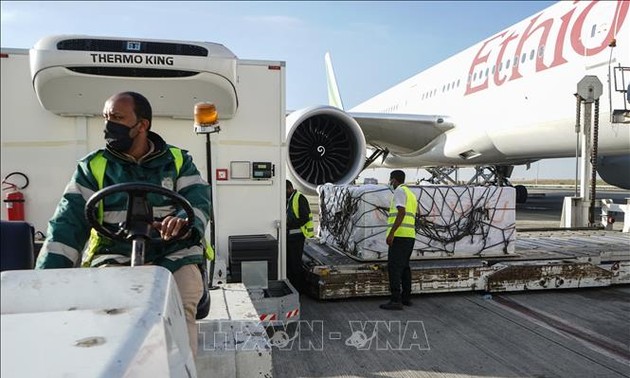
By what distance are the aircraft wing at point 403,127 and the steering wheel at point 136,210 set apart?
36.5 feet

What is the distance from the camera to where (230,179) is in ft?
15.1

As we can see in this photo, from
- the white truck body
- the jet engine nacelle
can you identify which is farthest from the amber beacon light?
the jet engine nacelle

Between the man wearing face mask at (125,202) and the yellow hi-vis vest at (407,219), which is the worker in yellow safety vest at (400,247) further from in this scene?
the man wearing face mask at (125,202)

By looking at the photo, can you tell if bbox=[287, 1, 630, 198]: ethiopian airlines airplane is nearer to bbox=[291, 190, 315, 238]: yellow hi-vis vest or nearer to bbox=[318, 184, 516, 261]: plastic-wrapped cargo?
bbox=[291, 190, 315, 238]: yellow hi-vis vest

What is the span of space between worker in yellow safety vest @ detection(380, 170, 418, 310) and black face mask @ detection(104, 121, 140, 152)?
12.1 ft

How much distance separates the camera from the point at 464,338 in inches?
168

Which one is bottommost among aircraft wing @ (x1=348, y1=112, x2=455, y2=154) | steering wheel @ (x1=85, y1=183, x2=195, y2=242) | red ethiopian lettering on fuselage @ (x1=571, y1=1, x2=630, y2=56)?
steering wheel @ (x1=85, y1=183, x2=195, y2=242)

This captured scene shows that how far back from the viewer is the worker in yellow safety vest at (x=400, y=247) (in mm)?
5207

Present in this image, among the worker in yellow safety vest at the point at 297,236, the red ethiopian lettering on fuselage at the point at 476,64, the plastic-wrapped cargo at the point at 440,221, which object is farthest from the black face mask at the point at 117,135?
the red ethiopian lettering on fuselage at the point at 476,64

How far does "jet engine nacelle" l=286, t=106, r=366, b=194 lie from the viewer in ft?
25.6

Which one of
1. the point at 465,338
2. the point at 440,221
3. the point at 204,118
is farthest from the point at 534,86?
the point at 204,118

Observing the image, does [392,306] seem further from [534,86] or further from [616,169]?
[616,169]

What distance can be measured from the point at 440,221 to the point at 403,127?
7565mm

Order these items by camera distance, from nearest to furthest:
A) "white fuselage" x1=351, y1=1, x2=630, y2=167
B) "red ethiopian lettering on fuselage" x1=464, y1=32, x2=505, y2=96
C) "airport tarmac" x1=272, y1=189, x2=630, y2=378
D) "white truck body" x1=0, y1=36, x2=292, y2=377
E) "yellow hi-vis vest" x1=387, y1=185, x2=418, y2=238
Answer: "airport tarmac" x1=272, y1=189, x2=630, y2=378 → "white truck body" x1=0, y1=36, x2=292, y2=377 → "yellow hi-vis vest" x1=387, y1=185, x2=418, y2=238 → "white fuselage" x1=351, y1=1, x2=630, y2=167 → "red ethiopian lettering on fuselage" x1=464, y1=32, x2=505, y2=96
